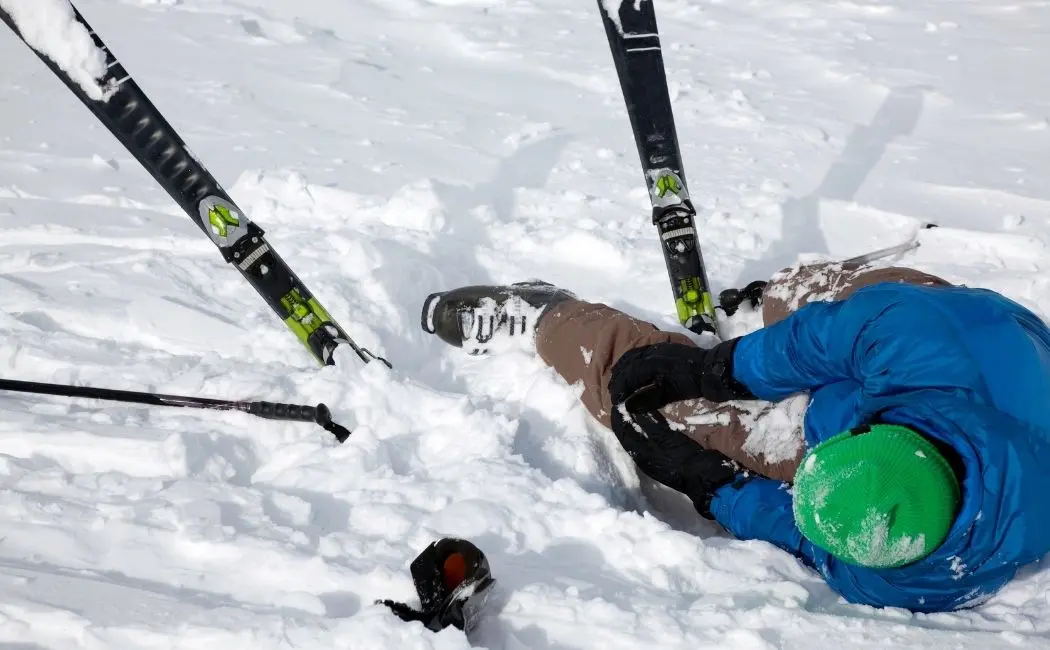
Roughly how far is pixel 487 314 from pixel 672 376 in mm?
842

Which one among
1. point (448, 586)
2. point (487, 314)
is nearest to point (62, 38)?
point (487, 314)

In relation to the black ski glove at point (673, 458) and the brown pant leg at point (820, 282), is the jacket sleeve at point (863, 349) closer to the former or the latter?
the black ski glove at point (673, 458)

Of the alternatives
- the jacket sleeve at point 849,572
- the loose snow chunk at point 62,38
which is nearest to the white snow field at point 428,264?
the jacket sleeve at point 849,572

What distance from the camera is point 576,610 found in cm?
185

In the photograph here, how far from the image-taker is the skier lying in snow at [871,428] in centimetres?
157

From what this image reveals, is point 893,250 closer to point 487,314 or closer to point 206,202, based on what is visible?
point 487,314

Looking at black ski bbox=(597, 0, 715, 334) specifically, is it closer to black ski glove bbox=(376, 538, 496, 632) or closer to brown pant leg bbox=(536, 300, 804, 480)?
brown pant leg bbox=(536, 300, 804, 480)

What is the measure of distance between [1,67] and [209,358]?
3.55 meters

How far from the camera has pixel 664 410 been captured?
2.63m

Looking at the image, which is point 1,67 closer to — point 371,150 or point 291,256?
point 371,150

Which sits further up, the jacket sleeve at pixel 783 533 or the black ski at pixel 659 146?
the black ski at pixel 659 146

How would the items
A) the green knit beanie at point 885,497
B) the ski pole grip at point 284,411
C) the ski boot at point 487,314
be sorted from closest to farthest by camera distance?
the green knit beanie at point 885,497 < the ski pole grip at point 284,411 < the ski boot at point 487,314

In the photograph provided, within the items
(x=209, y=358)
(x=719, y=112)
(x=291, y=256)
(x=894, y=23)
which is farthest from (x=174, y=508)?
(x=894, y=23)

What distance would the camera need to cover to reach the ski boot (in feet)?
9.94
